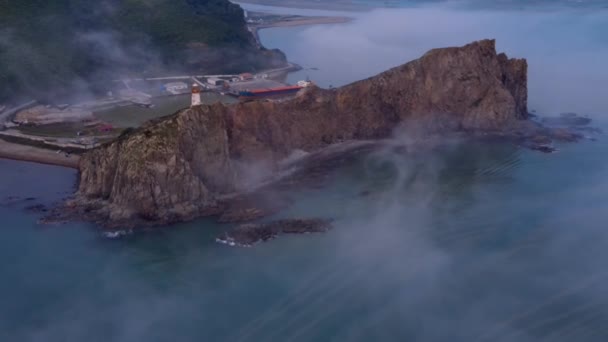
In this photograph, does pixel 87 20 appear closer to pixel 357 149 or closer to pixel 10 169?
pixel 10 169

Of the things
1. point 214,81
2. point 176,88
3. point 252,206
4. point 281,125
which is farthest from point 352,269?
point 214,81

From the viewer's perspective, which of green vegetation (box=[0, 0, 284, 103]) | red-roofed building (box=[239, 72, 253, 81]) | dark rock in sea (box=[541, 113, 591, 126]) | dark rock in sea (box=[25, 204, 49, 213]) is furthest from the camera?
red-roofed building (box=[239, 72, 253, 81])

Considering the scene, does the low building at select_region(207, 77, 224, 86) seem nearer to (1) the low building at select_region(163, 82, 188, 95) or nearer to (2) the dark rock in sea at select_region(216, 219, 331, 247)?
(1) the low building at select_region(163, 82, 188, 95)

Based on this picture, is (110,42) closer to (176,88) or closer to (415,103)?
(176,88)

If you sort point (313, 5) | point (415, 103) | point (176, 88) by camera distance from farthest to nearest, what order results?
1. point (313, 5)
2. point (176, 88)
3. point (415, 103)

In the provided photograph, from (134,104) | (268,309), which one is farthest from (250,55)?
(268,309)

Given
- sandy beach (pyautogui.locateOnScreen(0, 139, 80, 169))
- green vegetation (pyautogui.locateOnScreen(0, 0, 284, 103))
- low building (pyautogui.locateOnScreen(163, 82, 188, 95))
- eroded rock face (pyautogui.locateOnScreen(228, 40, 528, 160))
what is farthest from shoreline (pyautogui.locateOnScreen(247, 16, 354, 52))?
sandy beach (pyautogui.locateOnScreen(0, 139, 80, 169))

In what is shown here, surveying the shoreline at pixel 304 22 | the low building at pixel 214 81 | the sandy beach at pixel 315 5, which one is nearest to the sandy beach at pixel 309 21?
the shoreline at pixel 304 22
